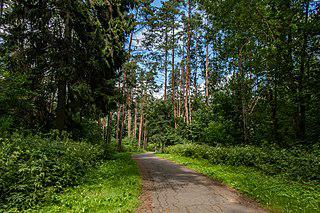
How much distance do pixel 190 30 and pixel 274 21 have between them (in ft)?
36.4

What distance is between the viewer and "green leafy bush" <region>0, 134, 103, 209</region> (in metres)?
4.35

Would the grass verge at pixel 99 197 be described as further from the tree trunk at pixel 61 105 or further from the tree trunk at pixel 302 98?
the tree trunk at pixel 302 98

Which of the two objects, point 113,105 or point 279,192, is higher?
point 113,105

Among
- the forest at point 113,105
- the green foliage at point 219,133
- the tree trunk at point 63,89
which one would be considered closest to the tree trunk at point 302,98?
the forest at point 113,105

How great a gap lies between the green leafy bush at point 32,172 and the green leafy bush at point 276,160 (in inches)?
308

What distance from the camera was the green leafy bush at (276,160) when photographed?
284 inches

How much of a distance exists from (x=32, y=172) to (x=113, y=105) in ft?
23.4

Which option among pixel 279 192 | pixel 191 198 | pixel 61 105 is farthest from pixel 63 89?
pixel 279 192

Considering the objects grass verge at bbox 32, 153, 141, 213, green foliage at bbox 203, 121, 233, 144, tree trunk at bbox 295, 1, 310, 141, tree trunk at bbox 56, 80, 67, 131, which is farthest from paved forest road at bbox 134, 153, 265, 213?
green foliage at bbox 203, 121, 233, 144

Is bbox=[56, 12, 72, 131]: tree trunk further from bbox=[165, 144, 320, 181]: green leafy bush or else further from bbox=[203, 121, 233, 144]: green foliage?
bbox=[203, 121, 233, 144]: green foliage

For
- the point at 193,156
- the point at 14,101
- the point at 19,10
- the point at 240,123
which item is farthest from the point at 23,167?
the point at 240,123

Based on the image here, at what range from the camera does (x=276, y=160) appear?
870cm

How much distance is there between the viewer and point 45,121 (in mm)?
10234

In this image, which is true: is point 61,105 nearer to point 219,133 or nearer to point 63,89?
point 63,89
